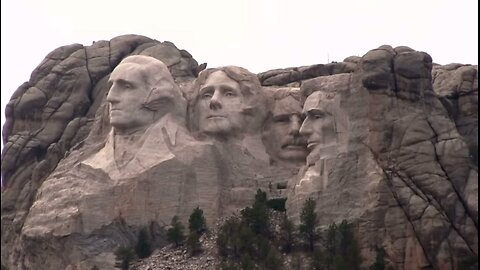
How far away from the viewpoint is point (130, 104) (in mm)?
48062

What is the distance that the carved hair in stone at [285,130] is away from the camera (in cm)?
4788

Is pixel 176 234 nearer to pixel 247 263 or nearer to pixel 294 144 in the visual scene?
pixel 247 263

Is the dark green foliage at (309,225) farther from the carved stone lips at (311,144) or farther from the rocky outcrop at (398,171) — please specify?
the carved stone lips at (311,144)

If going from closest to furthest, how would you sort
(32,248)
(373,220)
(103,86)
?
(373,220) → (32,248) → (103,86)

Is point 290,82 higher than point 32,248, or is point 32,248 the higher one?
point 290,82

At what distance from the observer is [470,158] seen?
4534 cm

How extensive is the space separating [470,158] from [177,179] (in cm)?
727

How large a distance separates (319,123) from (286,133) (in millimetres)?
1626

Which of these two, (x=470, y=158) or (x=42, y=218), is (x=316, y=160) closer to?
(x=470, y=158)

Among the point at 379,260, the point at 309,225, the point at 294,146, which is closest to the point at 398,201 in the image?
the point at 379,260

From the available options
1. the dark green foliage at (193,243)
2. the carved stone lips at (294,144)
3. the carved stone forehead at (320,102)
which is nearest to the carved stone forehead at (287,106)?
the carved stone lips at (294,144)

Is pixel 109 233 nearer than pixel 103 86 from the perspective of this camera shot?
Yes

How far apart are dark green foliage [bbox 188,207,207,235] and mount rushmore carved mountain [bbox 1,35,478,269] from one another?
0.37 metres

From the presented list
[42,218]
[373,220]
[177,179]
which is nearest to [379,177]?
[373,220]
